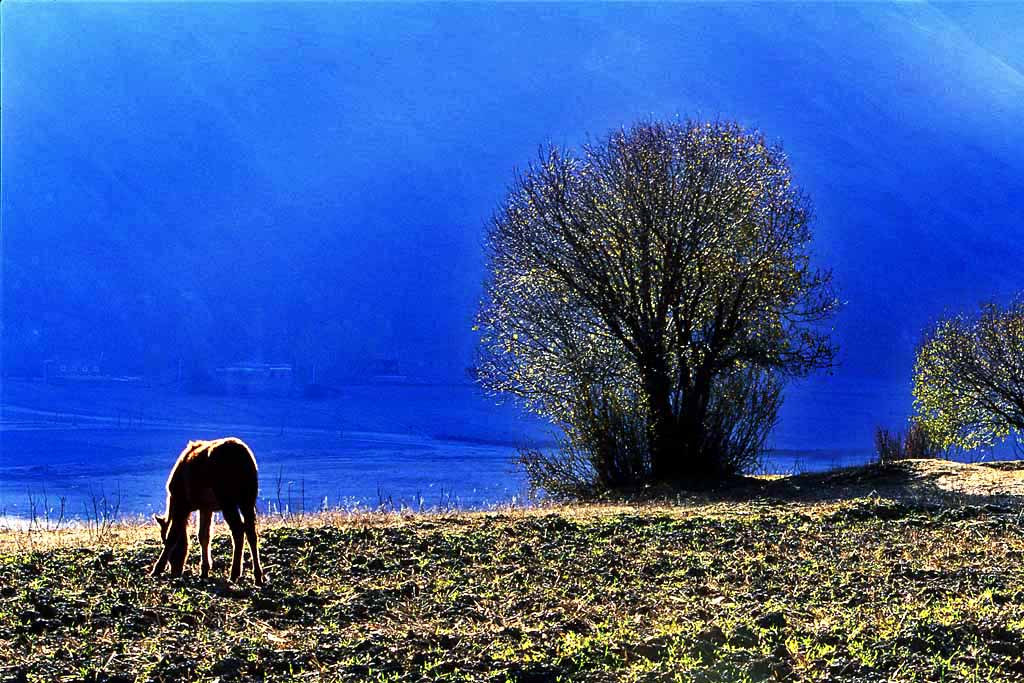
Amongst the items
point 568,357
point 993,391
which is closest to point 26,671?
point 568,357

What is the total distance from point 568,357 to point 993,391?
48.6 feet

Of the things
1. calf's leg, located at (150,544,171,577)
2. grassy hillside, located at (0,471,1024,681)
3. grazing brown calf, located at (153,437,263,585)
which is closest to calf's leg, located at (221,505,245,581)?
grazing brown calf, located at (153,437,263,585)

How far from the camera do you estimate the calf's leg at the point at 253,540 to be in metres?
9.03

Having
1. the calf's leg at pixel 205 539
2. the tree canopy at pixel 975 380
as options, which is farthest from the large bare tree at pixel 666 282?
the calf's leg at pixel 205 539

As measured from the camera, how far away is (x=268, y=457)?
414ft

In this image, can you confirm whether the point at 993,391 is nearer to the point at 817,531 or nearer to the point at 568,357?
the point at 568,357

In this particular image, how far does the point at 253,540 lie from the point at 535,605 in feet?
8.32

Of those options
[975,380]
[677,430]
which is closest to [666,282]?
[677,430]

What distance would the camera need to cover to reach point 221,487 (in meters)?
8.91

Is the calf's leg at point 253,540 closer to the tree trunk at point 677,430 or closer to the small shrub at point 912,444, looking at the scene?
the tree trunk at point 677,430

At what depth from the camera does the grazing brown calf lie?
8.91 m

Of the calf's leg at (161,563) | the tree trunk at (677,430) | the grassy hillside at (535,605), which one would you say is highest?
the tree trunk at (677,430)

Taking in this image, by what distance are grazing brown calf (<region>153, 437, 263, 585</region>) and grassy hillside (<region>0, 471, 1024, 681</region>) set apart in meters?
0.51

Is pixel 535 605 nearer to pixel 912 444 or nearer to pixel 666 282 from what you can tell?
pixel 666 282
